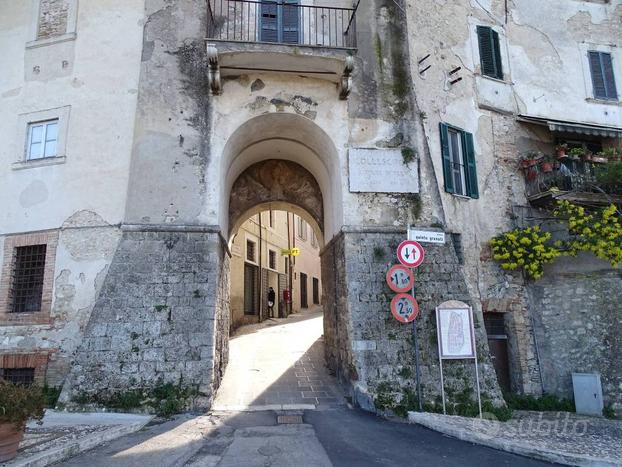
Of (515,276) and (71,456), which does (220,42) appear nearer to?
(71,456)

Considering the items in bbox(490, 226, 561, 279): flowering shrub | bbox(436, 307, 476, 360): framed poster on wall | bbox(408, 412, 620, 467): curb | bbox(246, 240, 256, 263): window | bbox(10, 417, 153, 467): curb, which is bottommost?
bbox(408, 412, 620, 467): curb

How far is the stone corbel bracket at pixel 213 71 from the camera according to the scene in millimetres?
8672

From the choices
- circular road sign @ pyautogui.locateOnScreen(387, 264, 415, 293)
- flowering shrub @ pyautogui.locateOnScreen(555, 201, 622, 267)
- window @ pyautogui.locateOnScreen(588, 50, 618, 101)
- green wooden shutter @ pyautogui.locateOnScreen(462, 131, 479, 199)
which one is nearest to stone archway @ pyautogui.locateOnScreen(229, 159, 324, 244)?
circular road sign @ pyautogui.locateOnScreen(387, 264, 415, 293)

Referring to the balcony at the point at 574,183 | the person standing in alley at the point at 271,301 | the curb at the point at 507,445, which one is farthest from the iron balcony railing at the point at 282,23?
the person standing in alley at the point at 271,301

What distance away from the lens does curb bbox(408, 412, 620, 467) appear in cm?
562

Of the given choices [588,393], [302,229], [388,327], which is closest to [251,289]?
[302,229]

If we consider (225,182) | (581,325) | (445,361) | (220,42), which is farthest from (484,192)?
(220,42)

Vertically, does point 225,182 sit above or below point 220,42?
below

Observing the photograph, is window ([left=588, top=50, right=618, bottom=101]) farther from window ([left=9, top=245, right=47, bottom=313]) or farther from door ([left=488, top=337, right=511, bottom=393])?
window ([left=9, top=245, right=47, bottom=313])

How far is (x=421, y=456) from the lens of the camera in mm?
5742

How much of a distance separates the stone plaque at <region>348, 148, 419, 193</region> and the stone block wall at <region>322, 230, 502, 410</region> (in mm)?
964

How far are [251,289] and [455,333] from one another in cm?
1215

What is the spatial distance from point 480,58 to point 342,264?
7060 millimetres

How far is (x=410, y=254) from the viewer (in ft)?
26.3
